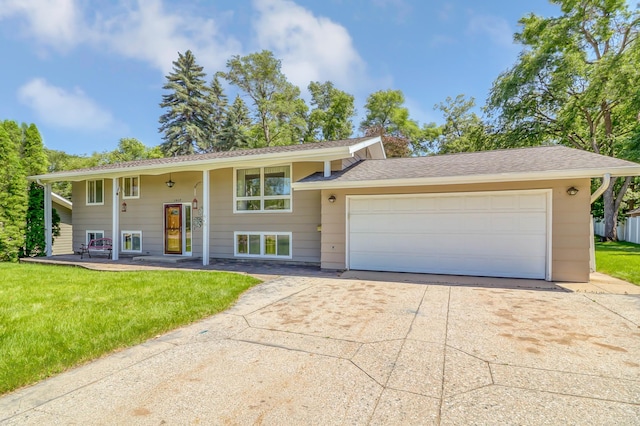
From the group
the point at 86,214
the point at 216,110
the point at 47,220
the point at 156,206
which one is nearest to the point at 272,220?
the point at 156,206

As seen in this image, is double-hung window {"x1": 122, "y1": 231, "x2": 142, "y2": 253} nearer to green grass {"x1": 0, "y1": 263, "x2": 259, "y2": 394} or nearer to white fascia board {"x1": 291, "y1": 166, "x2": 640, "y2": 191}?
green grass {"x1": 0, "y1": 263, "x2": 259, "y2": 394}

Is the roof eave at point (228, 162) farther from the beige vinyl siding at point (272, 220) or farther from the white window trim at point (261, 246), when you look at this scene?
the white window trim at point (261, 246)

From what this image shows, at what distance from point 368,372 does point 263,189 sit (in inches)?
303

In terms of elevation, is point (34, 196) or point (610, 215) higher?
point (34, 196)

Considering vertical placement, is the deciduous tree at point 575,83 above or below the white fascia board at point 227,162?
above

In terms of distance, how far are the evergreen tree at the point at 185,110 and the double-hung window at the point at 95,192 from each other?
17629 millimetres

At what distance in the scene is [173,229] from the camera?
433 inches

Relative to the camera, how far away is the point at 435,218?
7.43 meters

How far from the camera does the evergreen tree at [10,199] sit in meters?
10.3

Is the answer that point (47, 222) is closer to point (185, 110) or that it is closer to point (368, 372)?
point (368, 372)

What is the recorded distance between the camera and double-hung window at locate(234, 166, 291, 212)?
9523 mm

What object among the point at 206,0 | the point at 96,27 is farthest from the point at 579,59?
the point at 96,27

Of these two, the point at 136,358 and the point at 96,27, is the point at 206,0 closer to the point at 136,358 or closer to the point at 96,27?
the point at 96,27

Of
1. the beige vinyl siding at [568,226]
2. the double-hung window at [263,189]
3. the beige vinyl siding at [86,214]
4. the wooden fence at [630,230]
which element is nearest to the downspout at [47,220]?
the beige vinyl siding at [86,214]
